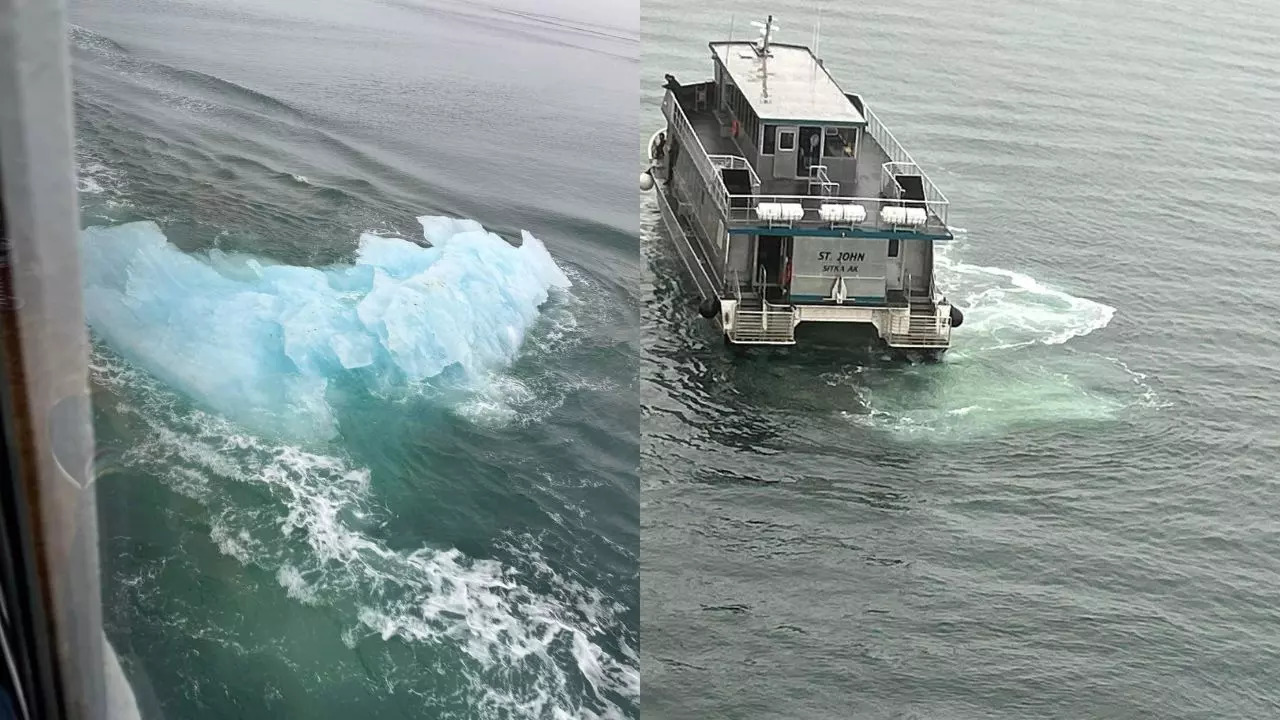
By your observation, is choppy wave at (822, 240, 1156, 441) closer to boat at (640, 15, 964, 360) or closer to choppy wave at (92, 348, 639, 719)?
boat at (640, 15, 964, 360)

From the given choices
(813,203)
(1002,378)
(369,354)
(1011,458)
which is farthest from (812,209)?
(369,354)

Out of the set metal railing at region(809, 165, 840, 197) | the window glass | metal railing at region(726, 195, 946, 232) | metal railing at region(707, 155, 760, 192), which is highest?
the window glass

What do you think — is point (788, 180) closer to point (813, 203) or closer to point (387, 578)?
point (813, 203)

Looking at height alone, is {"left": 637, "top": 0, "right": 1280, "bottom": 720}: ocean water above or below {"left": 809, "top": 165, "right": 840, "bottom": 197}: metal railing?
below

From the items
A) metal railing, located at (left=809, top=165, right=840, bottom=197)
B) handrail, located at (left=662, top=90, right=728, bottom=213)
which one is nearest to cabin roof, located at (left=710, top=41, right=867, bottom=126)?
metal railing, located at (left=809, top=165, right=840, bottom=197)

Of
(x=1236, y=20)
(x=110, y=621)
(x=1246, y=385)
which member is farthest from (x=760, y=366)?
(x=1236, y=20)

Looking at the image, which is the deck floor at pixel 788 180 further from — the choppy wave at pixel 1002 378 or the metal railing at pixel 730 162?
the choppy wave at pixel 1002 378
